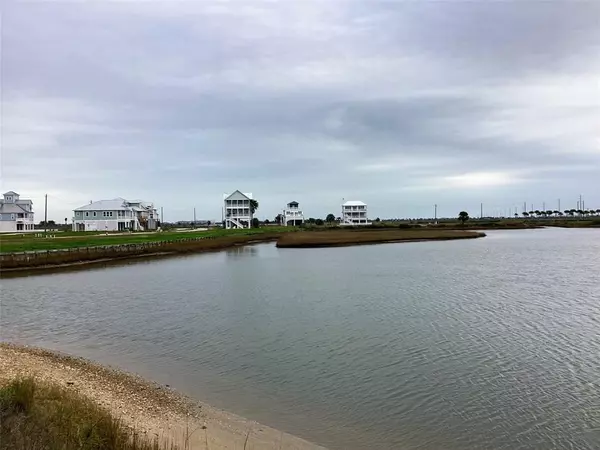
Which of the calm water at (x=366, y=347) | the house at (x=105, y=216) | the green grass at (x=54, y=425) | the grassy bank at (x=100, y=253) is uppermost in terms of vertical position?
the house at (x=105, y=216)

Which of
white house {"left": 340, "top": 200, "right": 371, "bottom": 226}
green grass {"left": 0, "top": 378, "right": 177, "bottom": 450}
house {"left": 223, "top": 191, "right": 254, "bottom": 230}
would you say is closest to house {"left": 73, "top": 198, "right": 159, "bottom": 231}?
house {"left": 223, "top": 191, "right": 254, "bottom": 230}

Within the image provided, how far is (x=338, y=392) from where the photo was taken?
38.2 ft

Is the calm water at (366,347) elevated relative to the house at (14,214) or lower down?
lower down

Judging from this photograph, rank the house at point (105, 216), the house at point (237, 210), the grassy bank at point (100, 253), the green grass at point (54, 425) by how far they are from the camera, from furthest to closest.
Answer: the house at point (237, 210), the house at point (105, 216), the grassy bank at point (100, 253), the green grass at point (54, 425)

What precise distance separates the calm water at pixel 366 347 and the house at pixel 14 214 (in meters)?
70.2

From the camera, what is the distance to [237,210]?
117562 millimetres

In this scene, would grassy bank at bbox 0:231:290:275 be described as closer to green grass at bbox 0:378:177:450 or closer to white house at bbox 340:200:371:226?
green grass at bbox 0:378:177:450

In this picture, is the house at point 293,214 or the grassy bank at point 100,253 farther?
the house at point 293,214

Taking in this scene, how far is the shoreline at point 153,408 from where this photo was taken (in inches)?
346

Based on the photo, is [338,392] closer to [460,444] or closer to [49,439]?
[460,444]

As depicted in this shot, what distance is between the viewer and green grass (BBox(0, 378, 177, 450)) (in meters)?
6.01

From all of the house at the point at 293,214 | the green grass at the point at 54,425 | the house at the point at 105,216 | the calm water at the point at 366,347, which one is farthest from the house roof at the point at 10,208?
the green grass at the point at 54,425

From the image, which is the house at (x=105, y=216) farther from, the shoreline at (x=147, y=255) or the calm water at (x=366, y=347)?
the calm water at (x=366, y=347)

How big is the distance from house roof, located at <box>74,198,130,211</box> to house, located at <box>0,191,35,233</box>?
32.6 feet
